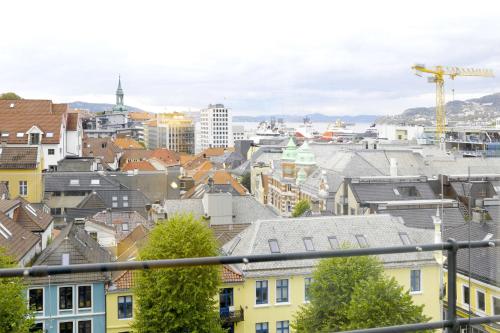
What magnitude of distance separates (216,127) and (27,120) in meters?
30.4

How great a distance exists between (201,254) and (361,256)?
122 cm

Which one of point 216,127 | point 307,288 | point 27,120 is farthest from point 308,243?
point 216,127

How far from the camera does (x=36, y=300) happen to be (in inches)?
56.8

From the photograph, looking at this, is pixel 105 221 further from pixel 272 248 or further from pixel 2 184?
pixel 272 248

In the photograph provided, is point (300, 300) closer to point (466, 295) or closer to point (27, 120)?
point (466, 295)

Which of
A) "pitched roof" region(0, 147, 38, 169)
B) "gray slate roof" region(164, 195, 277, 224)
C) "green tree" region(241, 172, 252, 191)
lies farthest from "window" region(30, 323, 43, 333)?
"green tree" region(241, 172, 252, 191)

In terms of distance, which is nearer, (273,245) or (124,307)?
(124,307)

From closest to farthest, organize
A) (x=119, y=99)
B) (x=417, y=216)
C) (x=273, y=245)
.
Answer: (x=273, y=245)
(x=417, y=216)
(x=119, y=99)

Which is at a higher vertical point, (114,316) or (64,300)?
(64,300)

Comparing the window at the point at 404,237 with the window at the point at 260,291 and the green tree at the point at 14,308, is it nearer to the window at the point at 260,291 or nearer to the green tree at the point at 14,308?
the window at the point at 260,291

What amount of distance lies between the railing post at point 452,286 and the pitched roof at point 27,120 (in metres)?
11.9

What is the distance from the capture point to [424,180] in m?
11.8

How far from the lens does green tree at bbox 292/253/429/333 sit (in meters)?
1.50

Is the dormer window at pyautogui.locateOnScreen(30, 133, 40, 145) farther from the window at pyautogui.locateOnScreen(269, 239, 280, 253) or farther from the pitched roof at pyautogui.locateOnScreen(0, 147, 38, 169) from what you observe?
the window at pyautogui.locateOnScreen(269, 239, 280, 253)
